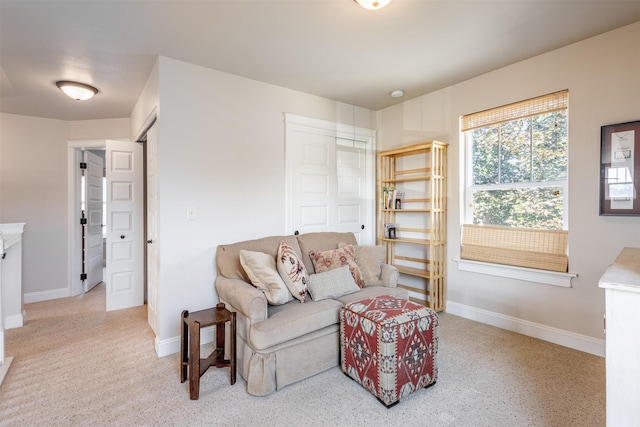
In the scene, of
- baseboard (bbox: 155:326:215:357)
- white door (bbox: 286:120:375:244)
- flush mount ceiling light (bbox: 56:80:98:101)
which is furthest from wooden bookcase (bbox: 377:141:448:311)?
flush mount ceiling light (bbox: 56:80:98:101)

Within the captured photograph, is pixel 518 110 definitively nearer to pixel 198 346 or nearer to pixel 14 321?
pixel 198 346

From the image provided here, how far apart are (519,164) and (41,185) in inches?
229

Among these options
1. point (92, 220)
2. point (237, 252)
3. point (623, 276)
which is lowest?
point (237, 252)

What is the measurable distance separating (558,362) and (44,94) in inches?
219

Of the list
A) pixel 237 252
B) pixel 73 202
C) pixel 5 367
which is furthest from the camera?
pixel 73 202

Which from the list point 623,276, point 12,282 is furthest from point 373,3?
point 12,282

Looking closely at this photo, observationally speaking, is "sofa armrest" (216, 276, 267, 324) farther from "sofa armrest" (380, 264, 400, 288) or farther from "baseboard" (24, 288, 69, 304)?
"baseboard" (24, 288, 69, 304)

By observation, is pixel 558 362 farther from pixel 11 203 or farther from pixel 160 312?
pixel 11 203

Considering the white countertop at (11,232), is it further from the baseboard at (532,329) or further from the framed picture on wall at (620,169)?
the framed picture on wall at (620,169)

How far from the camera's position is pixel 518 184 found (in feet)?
9.45

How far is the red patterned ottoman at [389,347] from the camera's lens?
1.80 metres

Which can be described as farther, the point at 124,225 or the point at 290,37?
the point at 124,225

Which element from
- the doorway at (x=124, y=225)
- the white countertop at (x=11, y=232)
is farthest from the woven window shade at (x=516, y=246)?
the white countertop at (x=11, y=232)

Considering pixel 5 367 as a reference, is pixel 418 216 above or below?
above
